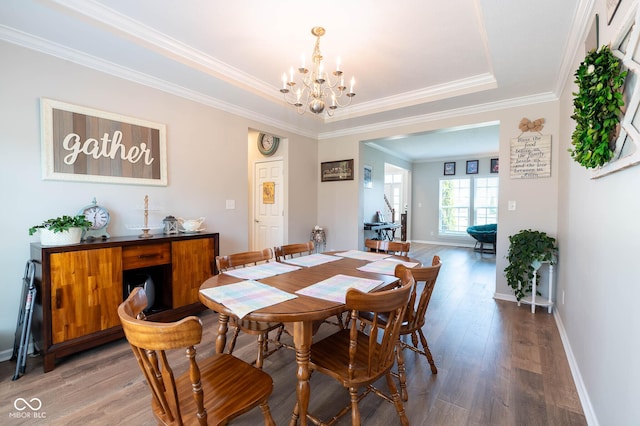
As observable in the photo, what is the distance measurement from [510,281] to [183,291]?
362 cm

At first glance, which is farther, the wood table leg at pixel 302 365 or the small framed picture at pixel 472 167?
the small framed picture at pixel 472 167

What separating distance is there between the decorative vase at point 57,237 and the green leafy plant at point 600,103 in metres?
3.36

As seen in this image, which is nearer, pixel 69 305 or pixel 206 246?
pixel 69 305

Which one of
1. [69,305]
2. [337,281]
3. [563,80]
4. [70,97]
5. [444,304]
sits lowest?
[444,304]

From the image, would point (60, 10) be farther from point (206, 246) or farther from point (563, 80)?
point (563, 80)

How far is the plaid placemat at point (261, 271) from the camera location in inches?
72.1

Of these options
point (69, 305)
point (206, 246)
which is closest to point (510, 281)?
point (206, 246)

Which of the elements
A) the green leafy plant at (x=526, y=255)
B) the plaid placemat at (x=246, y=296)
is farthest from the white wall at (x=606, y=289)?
the plaid placemat at (x=246, y=296)

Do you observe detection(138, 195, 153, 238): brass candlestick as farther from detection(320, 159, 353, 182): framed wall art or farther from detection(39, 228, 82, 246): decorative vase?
detection(320, 159, 353, 182): framed wall art

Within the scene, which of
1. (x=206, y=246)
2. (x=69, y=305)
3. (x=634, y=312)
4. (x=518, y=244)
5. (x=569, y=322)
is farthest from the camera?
(x=518, y=244)

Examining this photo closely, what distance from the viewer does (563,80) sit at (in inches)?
110

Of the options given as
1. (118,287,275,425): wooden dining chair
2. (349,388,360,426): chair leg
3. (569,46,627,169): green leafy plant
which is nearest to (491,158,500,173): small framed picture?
(569,46,627,169): green leafy plant

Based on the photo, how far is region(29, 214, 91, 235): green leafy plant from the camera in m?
2.08

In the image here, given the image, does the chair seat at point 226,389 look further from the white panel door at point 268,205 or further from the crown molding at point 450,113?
the crown molding at point 450,113
